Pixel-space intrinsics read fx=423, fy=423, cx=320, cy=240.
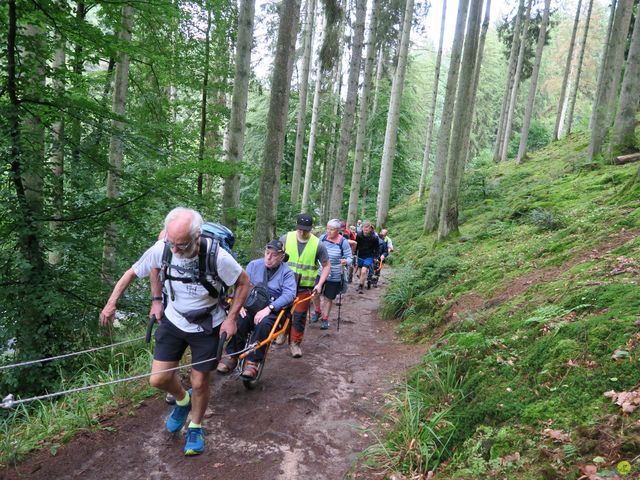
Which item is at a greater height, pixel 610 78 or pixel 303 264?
pixel 610 78

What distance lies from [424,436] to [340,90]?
2666 cm

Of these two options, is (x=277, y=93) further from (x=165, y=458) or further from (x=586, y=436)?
(x=586, y=436)

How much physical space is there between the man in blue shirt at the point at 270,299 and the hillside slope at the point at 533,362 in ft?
5.54

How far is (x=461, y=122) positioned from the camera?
12.0 m

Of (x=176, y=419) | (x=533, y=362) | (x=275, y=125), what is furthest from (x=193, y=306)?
(x=275, y=125)

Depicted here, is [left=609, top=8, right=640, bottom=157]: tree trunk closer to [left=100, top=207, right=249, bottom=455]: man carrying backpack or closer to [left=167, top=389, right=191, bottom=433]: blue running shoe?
[left=100, top=207, right=249, bottom=455]: man carrying backpack

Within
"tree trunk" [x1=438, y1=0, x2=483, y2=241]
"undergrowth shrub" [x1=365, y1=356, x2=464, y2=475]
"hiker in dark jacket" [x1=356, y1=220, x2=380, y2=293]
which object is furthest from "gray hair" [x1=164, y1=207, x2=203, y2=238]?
"tree trunk" [x1=438, y1=0, x2=483, y2=241]

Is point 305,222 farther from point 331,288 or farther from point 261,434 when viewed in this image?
point 261,434

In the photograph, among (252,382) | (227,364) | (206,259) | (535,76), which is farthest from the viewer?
(535,76)

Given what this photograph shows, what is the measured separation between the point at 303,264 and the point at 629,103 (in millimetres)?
10485

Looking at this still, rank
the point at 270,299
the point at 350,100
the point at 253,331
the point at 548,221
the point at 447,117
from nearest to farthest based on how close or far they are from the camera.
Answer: the point at 270,299 < the point at 253,331 < the point at 548,221 < the point at 350,100 < the point at 447,117

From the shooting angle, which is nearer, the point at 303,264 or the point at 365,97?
the point at 303,264

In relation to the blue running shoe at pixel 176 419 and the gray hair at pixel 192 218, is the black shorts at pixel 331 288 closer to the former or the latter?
the blue running shoe at pixel 176 419

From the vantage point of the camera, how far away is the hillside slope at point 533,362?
9.43 ft
